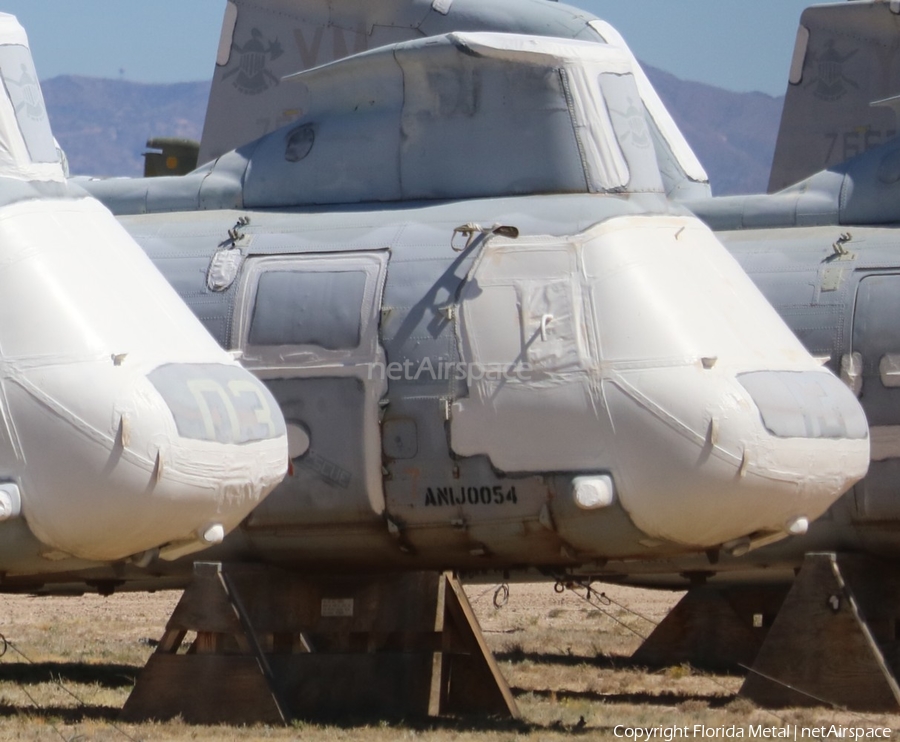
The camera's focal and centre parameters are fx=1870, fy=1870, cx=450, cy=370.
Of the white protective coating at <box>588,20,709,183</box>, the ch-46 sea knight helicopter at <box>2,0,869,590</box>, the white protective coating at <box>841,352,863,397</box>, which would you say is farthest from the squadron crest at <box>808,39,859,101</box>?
the ch-46 sea knight helicopter at <box>2,0,869,590</box>

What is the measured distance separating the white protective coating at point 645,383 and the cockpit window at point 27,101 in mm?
2733

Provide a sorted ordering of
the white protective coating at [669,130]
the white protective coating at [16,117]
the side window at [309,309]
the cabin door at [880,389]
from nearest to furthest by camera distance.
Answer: the white protective coating at [16,117] < the side window at [309,309] < the cabin door at [880,389] < the white protective coating at [669,130]

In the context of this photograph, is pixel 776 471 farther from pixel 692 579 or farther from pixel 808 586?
pixel 692 579

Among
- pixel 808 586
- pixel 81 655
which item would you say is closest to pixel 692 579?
pixel 808 586

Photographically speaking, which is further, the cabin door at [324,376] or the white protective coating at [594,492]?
the cabin door at [324,376]

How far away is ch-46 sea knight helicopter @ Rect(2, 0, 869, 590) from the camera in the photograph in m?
10.7

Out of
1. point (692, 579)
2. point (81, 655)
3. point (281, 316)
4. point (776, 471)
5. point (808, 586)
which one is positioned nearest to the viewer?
point (776, 471)

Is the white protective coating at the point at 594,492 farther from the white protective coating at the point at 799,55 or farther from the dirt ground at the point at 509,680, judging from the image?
the white protective coating at the point at 799,55

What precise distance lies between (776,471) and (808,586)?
2.13 metres

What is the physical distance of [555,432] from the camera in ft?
35.7

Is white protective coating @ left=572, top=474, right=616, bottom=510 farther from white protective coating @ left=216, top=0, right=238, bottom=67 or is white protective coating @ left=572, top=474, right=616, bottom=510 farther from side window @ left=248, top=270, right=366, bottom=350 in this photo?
white protective coating @ left=216, top=0, right=238, bottom=67

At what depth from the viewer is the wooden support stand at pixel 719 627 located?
1496 centimetres
